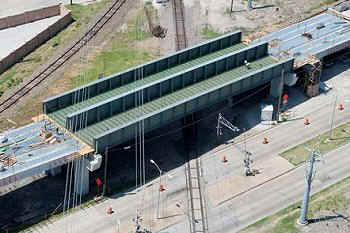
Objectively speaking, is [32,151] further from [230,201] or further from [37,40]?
[37,40]

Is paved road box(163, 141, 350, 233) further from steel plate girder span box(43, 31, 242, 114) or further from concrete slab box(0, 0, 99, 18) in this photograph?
concrete slab box(0, 0, 99, 18)

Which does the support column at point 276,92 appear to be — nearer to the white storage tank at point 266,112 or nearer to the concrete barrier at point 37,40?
the white storage tank at point 266,112

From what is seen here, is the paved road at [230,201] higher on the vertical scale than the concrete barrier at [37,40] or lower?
lower

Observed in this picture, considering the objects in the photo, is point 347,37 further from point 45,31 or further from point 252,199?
point 45,31

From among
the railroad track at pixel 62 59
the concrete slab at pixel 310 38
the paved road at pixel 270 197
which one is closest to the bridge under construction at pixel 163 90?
the concrete slab at pixel 310 38

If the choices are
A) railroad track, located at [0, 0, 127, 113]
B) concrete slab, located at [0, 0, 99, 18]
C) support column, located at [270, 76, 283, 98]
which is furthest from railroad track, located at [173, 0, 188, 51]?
support column, located at [270, 76, 283, 98]

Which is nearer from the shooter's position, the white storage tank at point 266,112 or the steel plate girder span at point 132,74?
the steel plate girder span at point 132,74
